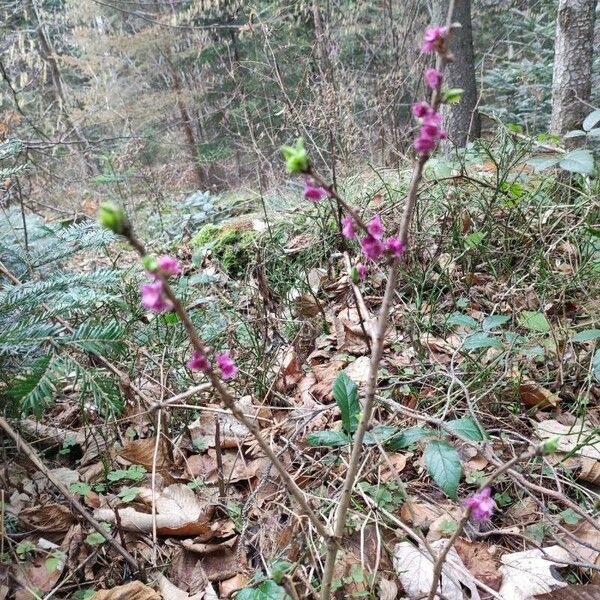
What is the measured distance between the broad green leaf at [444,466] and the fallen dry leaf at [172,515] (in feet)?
2.01

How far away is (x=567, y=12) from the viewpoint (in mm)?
2471

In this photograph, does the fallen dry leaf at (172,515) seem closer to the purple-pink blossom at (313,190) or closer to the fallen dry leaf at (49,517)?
the fallen dry leaf at (49,517)

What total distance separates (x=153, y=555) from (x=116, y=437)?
19.1 inches

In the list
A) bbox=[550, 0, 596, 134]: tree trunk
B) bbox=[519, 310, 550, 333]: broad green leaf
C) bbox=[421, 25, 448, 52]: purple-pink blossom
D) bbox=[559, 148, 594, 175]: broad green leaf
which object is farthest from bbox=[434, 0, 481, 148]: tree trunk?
bbox=[421, 25, 448, 52]: purple-pink blossom

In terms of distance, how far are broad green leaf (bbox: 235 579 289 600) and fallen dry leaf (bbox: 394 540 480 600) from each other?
0.30m

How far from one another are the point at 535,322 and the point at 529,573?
0.82 metres

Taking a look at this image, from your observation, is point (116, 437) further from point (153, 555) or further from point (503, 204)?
point (503, 204)

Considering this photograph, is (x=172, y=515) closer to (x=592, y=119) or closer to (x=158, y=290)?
Answer: (x=158, y=290)

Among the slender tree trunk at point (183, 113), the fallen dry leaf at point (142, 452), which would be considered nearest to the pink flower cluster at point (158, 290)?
the fallen dry leaf at point (142, 452)

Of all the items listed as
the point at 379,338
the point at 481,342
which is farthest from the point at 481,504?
the point at 481,342

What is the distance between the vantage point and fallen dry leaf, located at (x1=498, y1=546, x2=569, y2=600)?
1.00 m

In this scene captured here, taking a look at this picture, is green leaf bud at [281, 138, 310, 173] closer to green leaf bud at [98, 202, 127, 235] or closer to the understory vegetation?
the understory vegetation

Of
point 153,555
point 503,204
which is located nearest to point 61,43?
point 503,204

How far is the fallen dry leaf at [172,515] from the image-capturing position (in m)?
1.24
